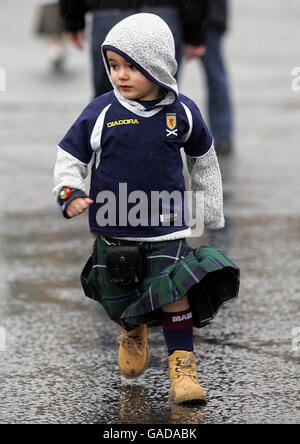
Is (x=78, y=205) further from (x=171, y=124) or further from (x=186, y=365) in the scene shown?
(x=186, y=365)

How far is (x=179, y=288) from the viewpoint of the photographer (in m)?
3.90

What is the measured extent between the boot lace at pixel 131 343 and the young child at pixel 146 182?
148 mm

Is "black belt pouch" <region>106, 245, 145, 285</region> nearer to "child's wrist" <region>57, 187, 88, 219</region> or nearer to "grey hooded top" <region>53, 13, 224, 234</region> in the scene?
"grey hooded top" <region>53, 13, 224, 234</region>

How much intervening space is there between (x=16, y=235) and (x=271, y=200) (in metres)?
1.89

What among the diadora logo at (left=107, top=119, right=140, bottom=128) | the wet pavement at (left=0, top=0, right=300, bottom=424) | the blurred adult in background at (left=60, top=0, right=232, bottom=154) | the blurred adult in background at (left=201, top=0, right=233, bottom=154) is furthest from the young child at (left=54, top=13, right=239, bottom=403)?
the blurred adult in background at (left=201, top=0, right=233, bottom=154)

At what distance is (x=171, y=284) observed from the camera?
3.93 metres

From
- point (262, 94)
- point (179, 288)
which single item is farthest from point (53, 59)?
point (179, 288)

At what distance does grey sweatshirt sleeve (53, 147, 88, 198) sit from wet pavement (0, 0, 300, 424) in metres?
0.75

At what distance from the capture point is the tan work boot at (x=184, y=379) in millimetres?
3857

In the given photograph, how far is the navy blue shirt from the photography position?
13.0 ft

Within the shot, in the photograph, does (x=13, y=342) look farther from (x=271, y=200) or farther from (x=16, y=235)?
(x=271, y=200)

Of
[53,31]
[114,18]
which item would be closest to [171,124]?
[114,18]

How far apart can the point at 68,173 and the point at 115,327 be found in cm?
112

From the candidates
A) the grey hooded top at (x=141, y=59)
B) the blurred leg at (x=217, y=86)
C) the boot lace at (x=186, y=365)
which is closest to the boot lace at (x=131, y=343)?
the boot lace at (x=186, y=365)
